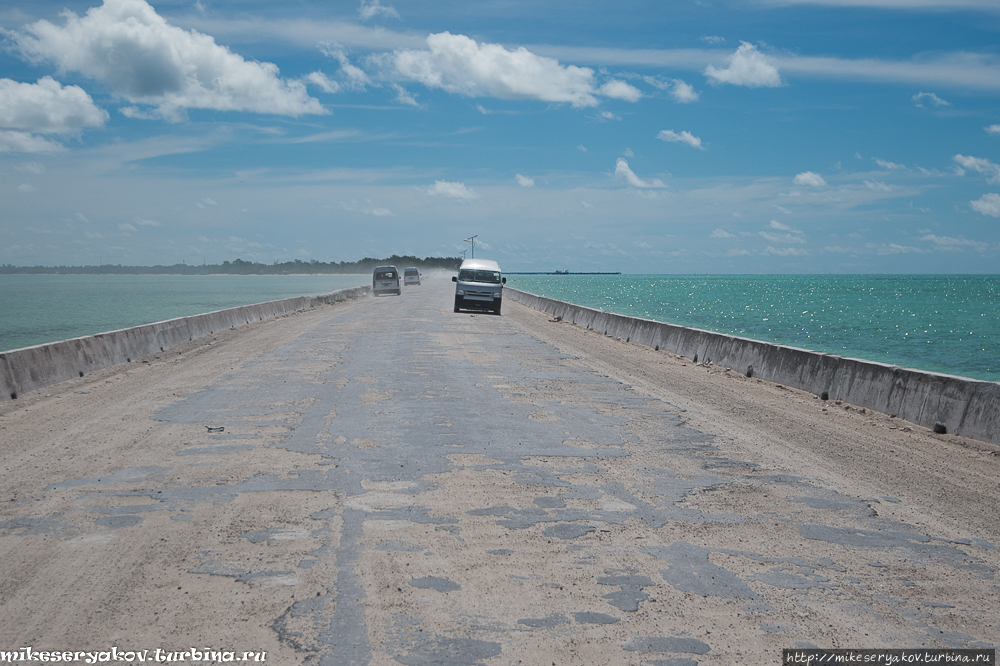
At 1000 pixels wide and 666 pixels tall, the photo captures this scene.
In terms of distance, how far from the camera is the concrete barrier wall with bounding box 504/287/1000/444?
9359 mm

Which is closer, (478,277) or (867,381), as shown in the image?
(867,381)

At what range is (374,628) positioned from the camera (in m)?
3.96

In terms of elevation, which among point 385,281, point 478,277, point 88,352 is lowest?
point 88,352

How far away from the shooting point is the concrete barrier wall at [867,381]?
30.7ft

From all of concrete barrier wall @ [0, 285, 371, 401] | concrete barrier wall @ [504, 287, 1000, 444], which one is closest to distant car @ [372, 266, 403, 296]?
concrete barrier wall @ [0, 285, 371, 401]

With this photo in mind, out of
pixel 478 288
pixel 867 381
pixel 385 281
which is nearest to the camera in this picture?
pixel 867 381

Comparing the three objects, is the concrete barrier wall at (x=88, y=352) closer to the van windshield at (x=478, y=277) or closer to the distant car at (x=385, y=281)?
the van windshield at (x=478, y=277)

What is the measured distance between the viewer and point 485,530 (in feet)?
18.2

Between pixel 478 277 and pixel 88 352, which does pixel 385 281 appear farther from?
pixel 88 352

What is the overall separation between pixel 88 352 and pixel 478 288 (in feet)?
66.9

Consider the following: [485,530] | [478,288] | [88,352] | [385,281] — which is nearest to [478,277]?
[478,288]

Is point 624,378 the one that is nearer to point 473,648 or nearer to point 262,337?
point 473,648

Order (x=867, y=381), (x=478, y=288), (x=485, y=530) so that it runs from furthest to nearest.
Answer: (x=478, y=288) < (x=867, y=381) < (x=485, y=530)

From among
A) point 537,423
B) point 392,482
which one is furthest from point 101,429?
point 537,423
